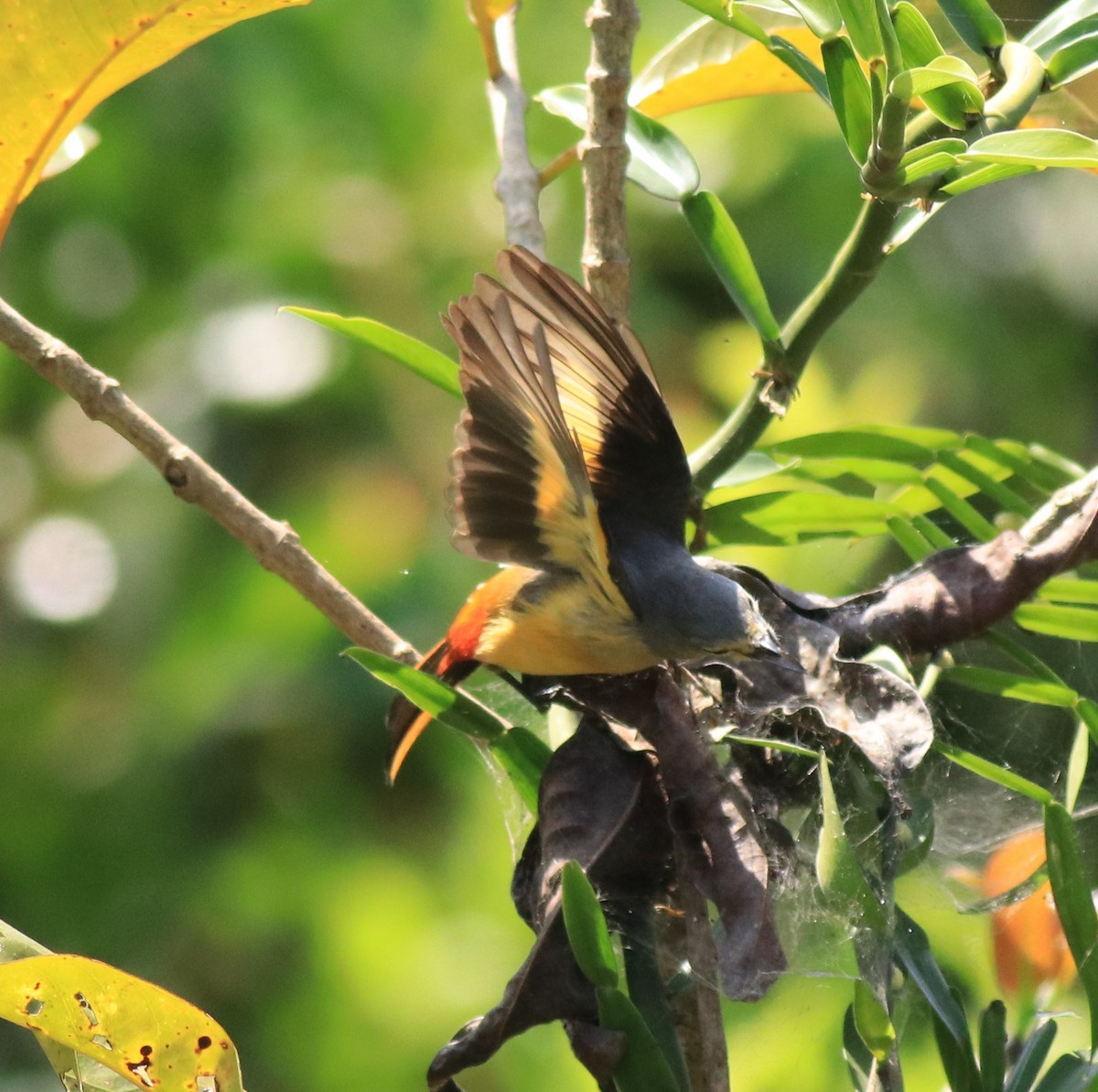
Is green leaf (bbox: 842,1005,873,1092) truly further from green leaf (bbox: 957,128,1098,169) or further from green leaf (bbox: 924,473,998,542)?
green leaf (bbox: 957,128,1098,169)

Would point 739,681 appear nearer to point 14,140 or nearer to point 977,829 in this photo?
point 977,829

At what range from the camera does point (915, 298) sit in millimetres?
2646

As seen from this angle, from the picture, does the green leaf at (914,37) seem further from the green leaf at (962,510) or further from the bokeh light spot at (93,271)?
the bokeh light spot at (93,271)

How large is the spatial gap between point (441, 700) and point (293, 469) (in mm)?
1528

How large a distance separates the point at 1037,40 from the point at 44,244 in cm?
192

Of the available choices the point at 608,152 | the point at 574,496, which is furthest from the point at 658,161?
the point at 574,496

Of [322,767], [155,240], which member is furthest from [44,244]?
[322,767]

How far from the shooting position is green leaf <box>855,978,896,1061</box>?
70 centimetres

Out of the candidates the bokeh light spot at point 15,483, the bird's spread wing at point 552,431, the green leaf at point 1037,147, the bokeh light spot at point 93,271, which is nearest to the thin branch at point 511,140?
the bird's spread wing at point 552,431

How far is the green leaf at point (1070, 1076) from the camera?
76 cm

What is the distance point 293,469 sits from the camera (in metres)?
2.31

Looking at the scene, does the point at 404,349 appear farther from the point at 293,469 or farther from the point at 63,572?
the point at 63,572

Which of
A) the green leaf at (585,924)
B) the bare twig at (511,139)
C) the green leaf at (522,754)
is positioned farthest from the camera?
the bare twig at (511,139)

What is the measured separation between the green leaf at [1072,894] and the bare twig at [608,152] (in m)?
0.46
